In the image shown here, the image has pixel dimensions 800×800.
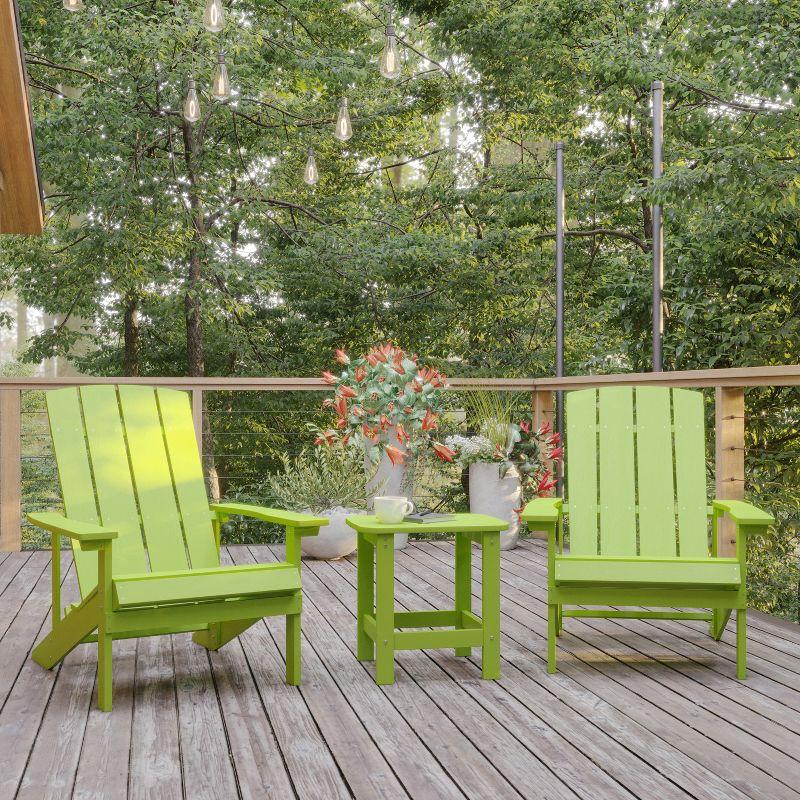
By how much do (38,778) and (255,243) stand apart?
31.3ft

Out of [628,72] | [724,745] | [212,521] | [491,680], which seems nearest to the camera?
[724,745]

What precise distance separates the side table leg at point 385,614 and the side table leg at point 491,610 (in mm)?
314

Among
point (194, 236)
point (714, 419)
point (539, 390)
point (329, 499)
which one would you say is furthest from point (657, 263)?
point (194, 236)

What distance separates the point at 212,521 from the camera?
11.3 feet

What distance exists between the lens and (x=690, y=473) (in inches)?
138

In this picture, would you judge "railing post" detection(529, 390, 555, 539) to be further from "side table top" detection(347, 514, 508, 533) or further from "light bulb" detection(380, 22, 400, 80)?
"side table top" detection(347, 514, 508, 533)

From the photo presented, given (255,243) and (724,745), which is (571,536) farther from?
(255,243)

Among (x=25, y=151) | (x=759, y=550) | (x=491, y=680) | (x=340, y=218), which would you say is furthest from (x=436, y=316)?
(x=491, y=680)

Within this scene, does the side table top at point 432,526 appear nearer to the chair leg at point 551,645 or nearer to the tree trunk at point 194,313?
the chair leg at point 551,645

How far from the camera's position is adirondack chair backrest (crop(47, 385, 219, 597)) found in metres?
3.22

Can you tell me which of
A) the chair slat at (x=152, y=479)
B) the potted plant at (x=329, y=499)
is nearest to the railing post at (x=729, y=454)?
the potted plant at (x=329, y=499)

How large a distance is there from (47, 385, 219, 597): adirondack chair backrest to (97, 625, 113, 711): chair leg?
0.45 metres

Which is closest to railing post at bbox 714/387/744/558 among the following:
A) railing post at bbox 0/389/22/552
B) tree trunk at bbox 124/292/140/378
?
railing post at bbox 0/389/22/552

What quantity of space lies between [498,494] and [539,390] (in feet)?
2.63
